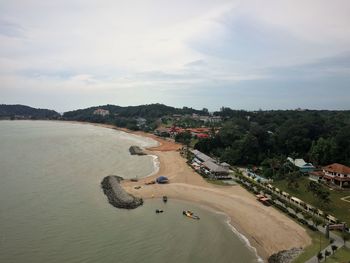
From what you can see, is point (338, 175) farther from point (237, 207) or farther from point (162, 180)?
point (162, 180)

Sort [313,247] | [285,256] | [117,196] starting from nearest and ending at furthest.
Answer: [285,256] → [313,247] → [117,196]

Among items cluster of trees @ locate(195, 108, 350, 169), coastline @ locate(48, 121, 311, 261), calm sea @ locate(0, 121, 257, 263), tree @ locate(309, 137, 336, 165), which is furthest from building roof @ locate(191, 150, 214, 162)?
tree @ locate(309, 137, 336, 165)

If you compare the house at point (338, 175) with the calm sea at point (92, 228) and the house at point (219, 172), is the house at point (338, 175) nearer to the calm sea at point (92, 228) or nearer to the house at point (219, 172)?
the house at point (219, 172)

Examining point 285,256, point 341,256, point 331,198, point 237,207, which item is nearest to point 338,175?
point 331,198

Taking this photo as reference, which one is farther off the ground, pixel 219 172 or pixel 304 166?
pixel 304 166

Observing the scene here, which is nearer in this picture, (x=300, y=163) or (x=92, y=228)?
(x=92, y=228)

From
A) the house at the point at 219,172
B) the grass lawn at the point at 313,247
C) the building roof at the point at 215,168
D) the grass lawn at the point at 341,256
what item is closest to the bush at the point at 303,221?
the grass lawn at the point at 313,247

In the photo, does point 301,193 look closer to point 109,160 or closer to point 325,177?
point 325,177
